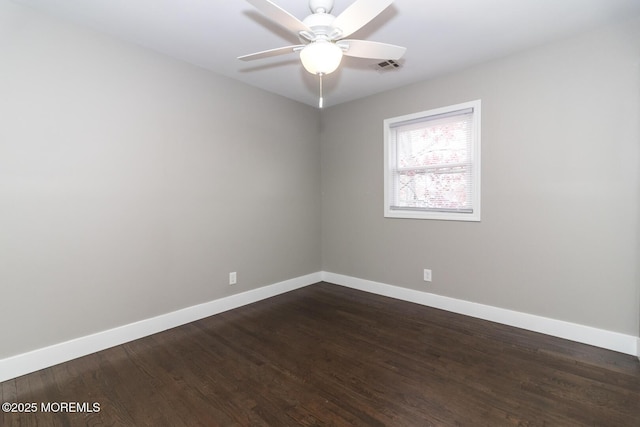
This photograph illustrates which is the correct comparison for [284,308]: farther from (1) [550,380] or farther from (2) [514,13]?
(2) [514,13]

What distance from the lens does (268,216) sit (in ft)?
11.8

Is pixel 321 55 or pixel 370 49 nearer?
pixel 321 55

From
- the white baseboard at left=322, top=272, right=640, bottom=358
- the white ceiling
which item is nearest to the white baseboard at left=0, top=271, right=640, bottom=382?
the white baseboard at left=322, top=272, right=640, bottom=358

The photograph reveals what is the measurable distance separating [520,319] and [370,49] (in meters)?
2.65

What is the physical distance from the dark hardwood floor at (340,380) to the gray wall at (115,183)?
415 mm

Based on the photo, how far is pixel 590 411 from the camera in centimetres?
166

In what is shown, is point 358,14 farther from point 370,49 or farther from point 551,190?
point 551,190

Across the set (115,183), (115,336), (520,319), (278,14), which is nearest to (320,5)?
(278,14)

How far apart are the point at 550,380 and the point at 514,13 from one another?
8.23 ft

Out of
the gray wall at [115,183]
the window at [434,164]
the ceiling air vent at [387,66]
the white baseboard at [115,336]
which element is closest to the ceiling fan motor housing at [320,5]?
the ceiling air vent at [387,66]

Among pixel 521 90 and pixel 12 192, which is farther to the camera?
pixel 521 90

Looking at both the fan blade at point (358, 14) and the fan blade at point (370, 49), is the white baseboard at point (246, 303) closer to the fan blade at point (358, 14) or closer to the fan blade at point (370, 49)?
the fan blade at point (370, 49)

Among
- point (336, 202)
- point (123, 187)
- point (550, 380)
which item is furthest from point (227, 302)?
point (550, 380)

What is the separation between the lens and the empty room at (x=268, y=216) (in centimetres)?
182
